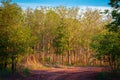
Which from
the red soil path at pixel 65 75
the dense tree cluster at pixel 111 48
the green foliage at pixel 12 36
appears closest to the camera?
the dense tree cluster at pixel 111 48

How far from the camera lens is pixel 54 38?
208 ft

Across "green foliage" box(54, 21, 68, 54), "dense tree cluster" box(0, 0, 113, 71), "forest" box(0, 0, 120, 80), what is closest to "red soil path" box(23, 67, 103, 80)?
"forest" box(0, 0, 120, 80)

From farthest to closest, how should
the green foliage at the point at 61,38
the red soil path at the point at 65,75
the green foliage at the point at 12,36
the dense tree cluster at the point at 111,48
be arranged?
the green foliage at the point at 61,38, the green foliage at the point at 12,36, the red soil path at the point at 65,75, the dense tree cluster at the point at 111,48

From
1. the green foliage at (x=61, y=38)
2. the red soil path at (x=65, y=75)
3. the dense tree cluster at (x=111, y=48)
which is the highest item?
the green foliage at (x=61, y=38)

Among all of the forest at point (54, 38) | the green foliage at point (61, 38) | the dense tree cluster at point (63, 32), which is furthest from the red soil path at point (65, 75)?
the green foliage at point (61, 38)

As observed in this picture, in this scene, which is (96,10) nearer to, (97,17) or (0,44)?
(97,17)

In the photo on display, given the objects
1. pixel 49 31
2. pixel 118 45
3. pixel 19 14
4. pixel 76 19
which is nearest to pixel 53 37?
pixel 49 31

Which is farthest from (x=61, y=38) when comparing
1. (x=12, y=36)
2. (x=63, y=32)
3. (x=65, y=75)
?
(x=12, y=36)

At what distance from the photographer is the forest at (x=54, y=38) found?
83.8 ft

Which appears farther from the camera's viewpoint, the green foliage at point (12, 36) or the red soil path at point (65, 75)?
the green foliage at point (12, 36)

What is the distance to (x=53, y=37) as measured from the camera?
64.2m

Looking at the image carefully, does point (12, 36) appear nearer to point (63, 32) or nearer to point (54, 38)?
point (63, 32)

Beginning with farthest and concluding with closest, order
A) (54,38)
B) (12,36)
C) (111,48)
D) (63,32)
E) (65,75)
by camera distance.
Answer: (54,38)
(63,32)
(65,75)
(12,36)
(111,48)

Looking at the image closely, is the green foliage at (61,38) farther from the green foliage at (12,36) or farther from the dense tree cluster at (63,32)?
the green foliage at (12,36)
